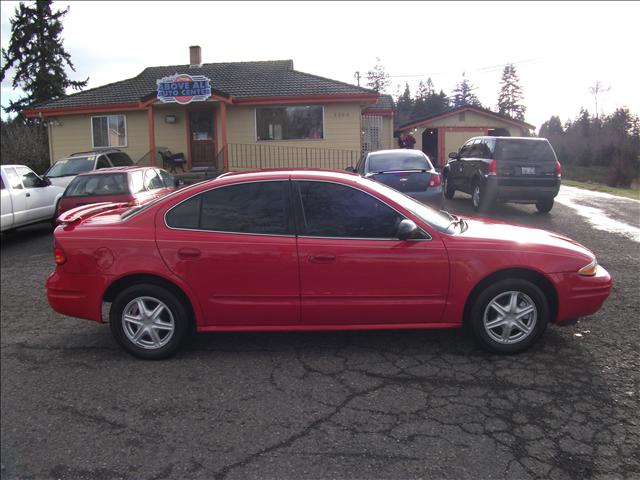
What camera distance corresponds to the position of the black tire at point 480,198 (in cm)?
1127

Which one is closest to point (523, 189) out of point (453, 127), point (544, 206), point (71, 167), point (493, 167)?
point (493, 167)

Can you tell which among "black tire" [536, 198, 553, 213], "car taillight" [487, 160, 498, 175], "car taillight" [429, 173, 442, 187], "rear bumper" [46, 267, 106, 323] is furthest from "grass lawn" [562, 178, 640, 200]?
"rear bumper" [46, 267, 106, 323]

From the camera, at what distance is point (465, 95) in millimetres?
37031

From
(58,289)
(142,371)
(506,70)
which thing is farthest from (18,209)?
(506,70)

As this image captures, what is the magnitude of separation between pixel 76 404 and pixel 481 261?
3.13 m

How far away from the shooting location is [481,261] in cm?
409

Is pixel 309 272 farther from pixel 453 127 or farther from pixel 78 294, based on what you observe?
pixel 453 127

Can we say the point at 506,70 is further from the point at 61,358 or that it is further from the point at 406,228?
the point at 61,358

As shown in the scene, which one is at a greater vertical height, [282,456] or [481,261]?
[481,261]

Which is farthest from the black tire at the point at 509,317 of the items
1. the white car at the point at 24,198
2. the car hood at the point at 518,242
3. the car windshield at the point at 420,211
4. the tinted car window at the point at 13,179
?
the tinted car window at the point at 13,179

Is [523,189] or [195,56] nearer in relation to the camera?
[523,189]

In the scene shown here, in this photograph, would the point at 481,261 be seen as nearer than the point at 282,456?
No

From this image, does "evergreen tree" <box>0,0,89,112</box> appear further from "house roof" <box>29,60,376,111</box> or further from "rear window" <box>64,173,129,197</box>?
"rear window" <box>64,173,129,197</box>

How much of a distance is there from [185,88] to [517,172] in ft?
38.7
